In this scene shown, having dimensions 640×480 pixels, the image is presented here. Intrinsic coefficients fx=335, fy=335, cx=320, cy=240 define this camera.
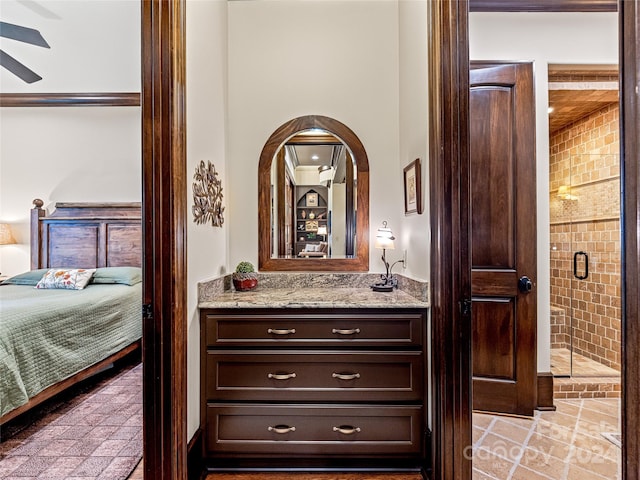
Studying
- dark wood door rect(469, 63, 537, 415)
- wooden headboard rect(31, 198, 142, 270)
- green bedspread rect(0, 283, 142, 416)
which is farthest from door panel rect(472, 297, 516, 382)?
wooden headboard rect(31, 198, 142, 270)

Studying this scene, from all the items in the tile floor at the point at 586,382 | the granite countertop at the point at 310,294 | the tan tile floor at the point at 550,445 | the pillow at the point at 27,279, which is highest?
the granite countertop at the point at 310,294

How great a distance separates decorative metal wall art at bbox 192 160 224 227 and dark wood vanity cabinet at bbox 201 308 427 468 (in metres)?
0.54

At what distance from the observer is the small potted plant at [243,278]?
2.28m

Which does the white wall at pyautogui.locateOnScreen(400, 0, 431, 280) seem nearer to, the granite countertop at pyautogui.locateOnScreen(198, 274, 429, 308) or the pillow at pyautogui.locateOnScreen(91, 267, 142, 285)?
the granite countertop at pyautogui.locateOnScreen(198, 274, 429, 308)

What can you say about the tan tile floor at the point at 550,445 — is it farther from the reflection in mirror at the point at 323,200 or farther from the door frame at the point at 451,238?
the reflection in mirror at the point at 323,200

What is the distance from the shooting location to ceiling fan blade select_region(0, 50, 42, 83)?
271cm

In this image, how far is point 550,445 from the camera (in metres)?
2.02

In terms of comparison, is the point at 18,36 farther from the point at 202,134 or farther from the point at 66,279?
the point at 66,279

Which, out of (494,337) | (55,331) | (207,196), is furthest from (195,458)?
(494,337)

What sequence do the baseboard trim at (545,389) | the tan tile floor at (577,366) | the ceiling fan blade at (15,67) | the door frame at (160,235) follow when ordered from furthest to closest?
the tan tile floor at (577,366) → the ceiling fan blade at (15,67) → the baseboard trim at (545,389) → the door frame at (160,235)

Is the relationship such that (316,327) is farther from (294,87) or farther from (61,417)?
(61,417)

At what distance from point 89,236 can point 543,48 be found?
15.3ft

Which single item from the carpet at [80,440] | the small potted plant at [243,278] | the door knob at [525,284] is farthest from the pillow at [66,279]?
the door knob at [525,284]

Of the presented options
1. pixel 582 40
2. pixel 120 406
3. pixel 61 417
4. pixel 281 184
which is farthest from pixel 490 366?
pixel 61 417
